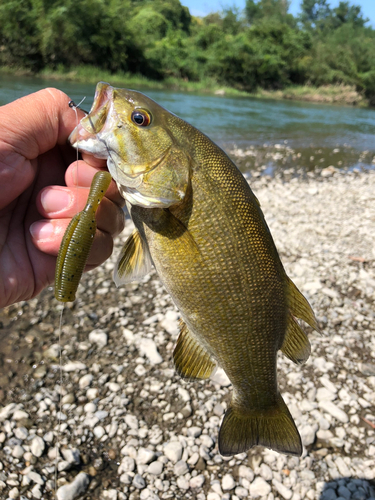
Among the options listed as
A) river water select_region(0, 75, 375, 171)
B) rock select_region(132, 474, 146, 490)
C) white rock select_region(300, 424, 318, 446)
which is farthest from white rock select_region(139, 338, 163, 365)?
river water select_region(0, 75, 375, 171)

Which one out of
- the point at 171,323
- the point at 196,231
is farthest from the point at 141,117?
the point at 171,323

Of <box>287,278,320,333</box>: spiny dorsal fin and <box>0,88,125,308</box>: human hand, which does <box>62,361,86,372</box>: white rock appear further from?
<box>287,278,320,333</box>: spiny dorsal fin

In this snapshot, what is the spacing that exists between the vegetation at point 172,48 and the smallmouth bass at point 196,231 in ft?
116

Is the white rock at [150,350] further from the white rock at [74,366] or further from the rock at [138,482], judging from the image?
the rock at [138,482]

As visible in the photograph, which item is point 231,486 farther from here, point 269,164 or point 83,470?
point 269,164

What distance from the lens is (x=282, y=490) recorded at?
9.38ft

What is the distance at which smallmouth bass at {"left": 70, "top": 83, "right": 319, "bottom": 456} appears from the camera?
5.82 ft

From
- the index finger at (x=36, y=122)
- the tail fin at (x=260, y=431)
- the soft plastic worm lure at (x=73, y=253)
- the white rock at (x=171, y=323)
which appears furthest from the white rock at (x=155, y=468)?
the index finger at (x=36, y=122)

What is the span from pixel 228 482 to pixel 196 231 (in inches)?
86.5

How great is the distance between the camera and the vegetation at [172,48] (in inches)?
1353

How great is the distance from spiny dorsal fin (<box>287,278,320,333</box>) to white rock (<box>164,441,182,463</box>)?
1752mm

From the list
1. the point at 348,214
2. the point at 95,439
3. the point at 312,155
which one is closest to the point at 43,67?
the point at 312,155

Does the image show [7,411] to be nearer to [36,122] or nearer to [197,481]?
[197,481]

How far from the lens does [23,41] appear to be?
33.2 meters
